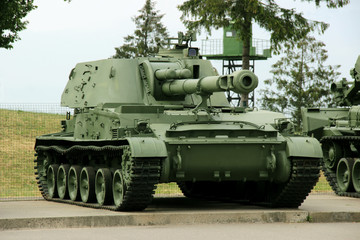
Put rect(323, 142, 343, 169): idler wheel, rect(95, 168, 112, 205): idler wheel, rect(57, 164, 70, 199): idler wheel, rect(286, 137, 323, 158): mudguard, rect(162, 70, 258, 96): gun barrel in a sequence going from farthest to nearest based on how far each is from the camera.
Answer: rect(323, 142, 343, 169): idler wheel
rect(57, 164, 70, 199): idler wheel
rect(95, 168, 112, 205): idler wheel
rect(286, 137, 323, 158): mudguard
rect(162, 70, 258, 96): gun barrel

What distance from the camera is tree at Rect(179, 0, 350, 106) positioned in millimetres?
26844

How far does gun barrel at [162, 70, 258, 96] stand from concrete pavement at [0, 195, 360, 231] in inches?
84.5

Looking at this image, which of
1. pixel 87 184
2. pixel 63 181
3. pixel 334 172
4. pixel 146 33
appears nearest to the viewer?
pixel 87 184

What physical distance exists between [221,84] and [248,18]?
1258 cm

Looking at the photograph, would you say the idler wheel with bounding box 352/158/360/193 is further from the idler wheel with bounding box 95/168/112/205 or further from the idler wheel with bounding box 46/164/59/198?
the idler wheel with bounding box 46/164/59/198

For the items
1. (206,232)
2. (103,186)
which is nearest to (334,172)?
(103,186)

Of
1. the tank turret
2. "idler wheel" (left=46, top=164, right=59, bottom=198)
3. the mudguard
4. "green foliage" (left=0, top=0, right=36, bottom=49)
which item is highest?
"green foliage" (left=0, top=0, right=36, bottom=49)

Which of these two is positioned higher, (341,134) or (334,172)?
(341,134)

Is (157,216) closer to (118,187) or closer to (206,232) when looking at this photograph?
(206,232)

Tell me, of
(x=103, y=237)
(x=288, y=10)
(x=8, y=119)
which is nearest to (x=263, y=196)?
(x=103, y=237)

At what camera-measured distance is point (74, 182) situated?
59.2 ft

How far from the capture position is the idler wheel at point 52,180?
1900 cm

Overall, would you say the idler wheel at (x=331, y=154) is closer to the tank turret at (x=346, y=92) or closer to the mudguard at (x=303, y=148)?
the tank turret at (x=346, y=92)

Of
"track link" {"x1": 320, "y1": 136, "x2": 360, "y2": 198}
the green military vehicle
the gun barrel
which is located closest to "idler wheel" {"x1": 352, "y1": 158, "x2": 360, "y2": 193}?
"track link" {"x1": 320, "y1": 136, "x2": 360, "y2": 198}
